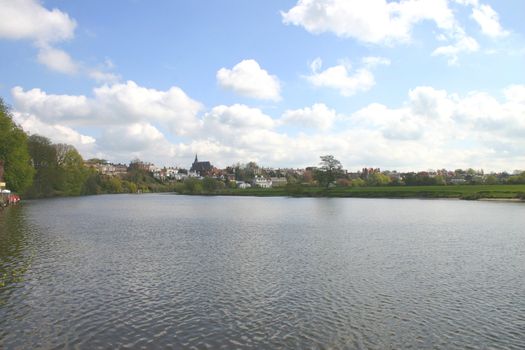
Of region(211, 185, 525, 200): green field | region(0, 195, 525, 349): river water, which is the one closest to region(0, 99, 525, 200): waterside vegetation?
region(211, 185, 525, 200): green field

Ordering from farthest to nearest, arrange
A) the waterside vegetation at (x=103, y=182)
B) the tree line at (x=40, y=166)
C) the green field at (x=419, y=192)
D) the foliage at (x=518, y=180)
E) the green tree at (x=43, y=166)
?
the foliage at (x=518, y=180) < the green tree at (x=43, y=166) < the green field at (x=419, y=192) < the waterside vegetation at (x=103, y=182) < the tree line at (x=40, y=166)

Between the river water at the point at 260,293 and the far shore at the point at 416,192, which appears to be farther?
the far shore at the point at 416,192

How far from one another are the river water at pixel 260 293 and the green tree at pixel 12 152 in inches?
1831

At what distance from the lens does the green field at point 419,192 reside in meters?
103

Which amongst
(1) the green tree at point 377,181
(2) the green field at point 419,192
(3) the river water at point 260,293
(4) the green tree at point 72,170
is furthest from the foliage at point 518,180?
(4) the green tree at point 72,170

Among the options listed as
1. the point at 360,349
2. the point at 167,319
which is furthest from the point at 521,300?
the point at 167,319

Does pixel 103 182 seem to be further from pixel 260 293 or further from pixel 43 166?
pixel 260 293

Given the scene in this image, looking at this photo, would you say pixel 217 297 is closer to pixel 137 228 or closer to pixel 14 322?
pixel 14 322

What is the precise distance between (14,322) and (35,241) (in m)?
19.8

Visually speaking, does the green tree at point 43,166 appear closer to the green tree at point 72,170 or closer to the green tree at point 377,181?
the green tree at point 72,170

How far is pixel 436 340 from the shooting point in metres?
13.5

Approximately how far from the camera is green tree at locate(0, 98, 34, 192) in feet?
241

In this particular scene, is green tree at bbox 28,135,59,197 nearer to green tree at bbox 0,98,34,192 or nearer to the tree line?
the tree line

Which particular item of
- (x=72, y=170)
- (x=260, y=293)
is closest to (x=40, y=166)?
(x=72, y=170)
